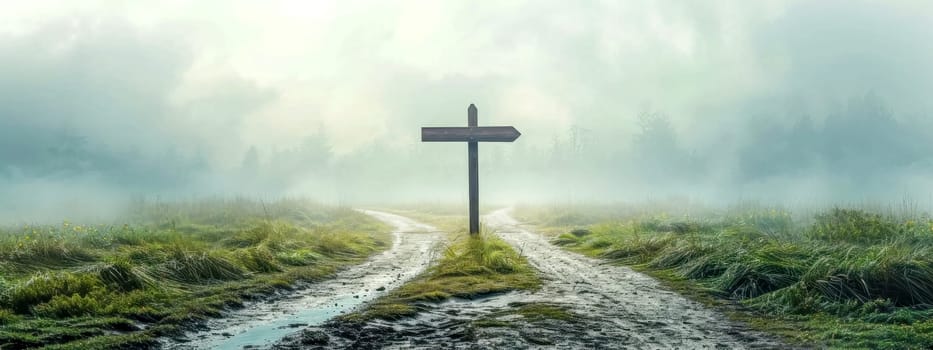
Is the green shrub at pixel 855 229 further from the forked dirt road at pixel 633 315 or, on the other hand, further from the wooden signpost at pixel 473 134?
the wooden signpost at pixel 473 134

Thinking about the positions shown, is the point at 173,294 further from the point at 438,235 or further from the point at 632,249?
the point at 438,235

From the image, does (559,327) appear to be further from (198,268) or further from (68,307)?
(198,268)

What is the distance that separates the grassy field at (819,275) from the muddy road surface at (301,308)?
466cm

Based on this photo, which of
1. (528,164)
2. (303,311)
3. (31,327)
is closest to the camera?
(31,327)

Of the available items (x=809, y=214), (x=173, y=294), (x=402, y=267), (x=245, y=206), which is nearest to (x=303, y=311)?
(x=173, y=294)

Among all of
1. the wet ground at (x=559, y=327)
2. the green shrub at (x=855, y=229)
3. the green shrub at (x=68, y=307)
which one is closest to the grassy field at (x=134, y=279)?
the green shrub at (x=68, y=307)

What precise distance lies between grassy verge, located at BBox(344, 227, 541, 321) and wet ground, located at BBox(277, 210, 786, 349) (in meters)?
0.29

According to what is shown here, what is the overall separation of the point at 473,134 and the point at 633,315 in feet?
38.3

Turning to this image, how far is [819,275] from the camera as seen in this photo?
8117 mm

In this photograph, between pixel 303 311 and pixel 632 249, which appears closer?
pixel 303 311

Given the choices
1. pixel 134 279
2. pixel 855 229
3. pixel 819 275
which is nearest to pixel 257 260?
pixel 134 279

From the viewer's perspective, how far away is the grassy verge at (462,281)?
25.1 ft

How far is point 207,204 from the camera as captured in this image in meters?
31.0

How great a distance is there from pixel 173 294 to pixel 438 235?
46.3 ft
